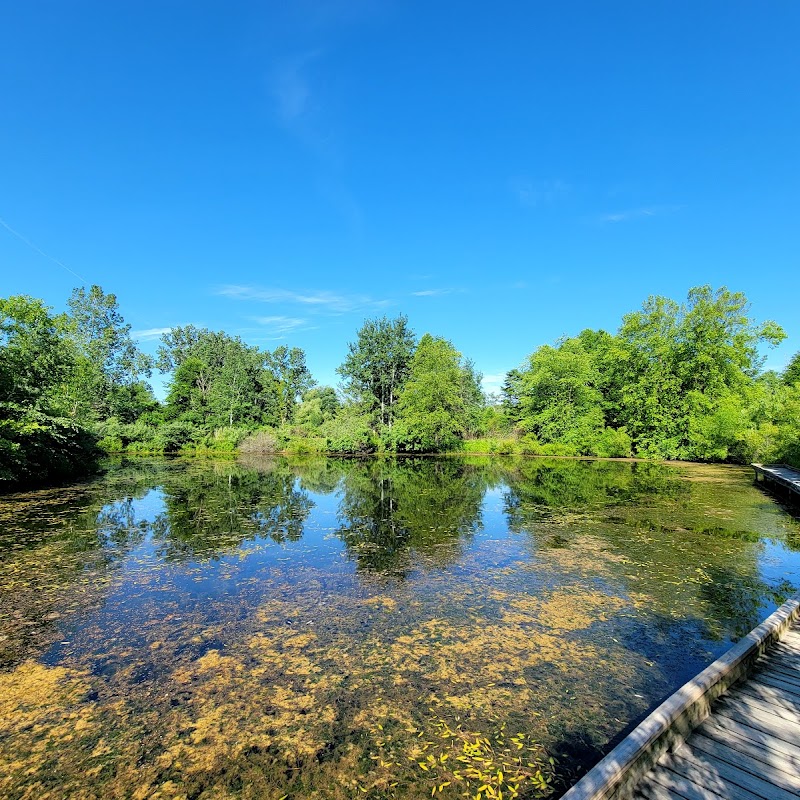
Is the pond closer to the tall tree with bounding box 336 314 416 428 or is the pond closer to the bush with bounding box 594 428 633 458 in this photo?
the bush with bounding box 594 428 633 458

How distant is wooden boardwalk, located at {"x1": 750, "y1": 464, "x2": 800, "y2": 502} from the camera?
1331 centimetres

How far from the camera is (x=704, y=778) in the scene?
93.7 inches

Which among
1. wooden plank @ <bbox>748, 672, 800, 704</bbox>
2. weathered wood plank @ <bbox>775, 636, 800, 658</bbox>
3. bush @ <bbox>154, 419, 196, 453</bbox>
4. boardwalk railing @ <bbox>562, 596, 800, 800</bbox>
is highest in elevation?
bush @ <bbox>154, 419, 196, 453</bbox>

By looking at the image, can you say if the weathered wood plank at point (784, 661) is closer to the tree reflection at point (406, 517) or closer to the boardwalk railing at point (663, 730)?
the boardwalk railing at point (663, 730)

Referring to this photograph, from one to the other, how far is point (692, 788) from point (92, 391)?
43719 mm

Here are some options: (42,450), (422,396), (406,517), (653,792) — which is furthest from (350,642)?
(422,396)

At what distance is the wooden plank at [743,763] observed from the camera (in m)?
2.33

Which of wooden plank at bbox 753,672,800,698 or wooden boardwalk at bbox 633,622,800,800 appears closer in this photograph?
wooden boardwalk at bbox 633,622,800,800

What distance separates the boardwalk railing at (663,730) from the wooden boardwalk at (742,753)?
2.3 inches

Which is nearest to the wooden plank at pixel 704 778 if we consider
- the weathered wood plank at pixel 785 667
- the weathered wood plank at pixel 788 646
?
the weathered wood plank at pixel 785 667

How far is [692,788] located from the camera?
7.57ft

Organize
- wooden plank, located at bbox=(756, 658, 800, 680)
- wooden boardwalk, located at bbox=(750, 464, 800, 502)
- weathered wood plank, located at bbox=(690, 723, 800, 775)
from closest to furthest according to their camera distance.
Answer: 1. weathered wood plank, located at bbox=(690, 723, 800, 775)
2. wooden plank, located at bbox=(756, 658, 800, 680)
3. wooden boardwalk, located at bbox=(750, 464, 800, 502)

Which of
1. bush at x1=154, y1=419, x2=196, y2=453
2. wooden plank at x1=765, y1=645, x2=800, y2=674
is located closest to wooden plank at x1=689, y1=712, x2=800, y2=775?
wooden plank at x1=765, y1=645, x2=800, y2=674

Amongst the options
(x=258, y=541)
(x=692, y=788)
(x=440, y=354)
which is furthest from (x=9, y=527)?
(x=440, y=354)
